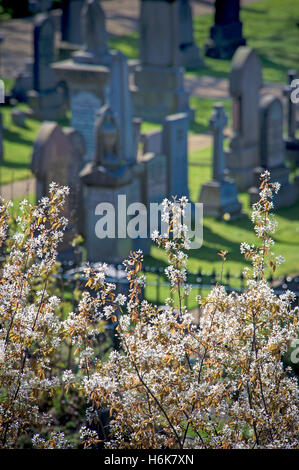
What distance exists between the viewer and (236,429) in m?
4.75

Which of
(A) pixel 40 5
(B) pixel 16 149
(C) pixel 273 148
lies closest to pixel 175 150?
(C) pixel 273 148

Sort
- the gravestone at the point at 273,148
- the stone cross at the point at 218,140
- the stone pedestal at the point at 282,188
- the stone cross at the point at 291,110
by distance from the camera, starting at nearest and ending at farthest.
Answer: the stone cross at the point at 218,140 < the stone pedestal at the point at 282,188 < the gravestone at the point at 273,148 < the stone cross at the point at 291,110

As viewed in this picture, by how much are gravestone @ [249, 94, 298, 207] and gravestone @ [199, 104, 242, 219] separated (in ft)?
2.92

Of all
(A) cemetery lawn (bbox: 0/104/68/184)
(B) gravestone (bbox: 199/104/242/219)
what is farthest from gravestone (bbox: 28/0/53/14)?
(B) gravestone (bbox: 199/104/242/219)

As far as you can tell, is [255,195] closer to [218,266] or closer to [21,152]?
[218,266]

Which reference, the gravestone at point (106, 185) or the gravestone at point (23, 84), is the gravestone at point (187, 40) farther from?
the gravestone at point (106, 185)

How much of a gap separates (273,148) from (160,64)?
685cm

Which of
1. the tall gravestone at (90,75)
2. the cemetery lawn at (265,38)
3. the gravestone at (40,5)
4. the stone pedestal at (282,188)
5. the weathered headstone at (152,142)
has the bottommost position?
the cemetery lawn at (265,38)

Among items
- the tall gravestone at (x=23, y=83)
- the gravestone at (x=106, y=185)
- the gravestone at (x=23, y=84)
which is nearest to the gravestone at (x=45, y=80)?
the tall gravestone at (x=23, y=83)

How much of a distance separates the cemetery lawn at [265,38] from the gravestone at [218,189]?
11.3m

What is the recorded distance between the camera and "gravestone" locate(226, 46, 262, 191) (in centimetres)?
1512

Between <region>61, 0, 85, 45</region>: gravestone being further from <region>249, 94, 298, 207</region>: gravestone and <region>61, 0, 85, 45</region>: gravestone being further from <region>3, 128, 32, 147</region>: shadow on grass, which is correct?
<region>249, 94, 298, 207</region>: gravestone

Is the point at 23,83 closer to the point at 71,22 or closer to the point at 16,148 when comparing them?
the point at 71,22

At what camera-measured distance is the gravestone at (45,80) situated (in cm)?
2102
